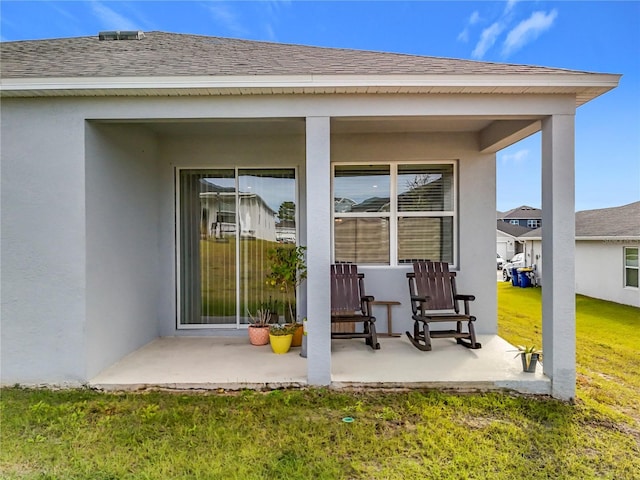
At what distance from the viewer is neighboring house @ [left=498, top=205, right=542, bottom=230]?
33.9m

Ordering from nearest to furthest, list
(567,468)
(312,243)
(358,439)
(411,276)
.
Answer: (567,468)
(358,439)
(312,243)
(411,276)

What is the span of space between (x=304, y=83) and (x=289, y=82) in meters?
0.14

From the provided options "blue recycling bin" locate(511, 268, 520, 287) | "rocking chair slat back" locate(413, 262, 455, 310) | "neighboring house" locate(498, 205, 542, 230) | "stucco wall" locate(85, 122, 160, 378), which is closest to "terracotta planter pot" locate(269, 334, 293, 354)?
"stucco wall" locate(85, 122, 160, 378)

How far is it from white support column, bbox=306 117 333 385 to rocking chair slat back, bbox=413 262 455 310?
186 cm

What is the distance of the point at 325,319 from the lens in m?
3.58

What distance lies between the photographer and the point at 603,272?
1180 centimetres

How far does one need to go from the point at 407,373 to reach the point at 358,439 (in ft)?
3.99

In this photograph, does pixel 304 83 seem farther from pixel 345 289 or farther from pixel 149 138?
pixel 149 138

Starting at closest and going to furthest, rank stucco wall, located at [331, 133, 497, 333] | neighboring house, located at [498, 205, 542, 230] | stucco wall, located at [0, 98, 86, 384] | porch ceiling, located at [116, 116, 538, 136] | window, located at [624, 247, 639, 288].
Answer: stucco wall, located at [0, 98, 86, 384] < porch ceiling, located at [116, 116, 538, 136] < stucco wall, located at [331, 133, 497, 333] < window, located at [624, 247, 639, 288] < neighboring house, located at [498, 205, 542, 230]

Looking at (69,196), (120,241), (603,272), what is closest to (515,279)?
(603,272)

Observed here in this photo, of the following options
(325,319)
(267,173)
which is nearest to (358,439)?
(325,319)

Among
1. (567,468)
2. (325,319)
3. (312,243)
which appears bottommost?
(567,468)

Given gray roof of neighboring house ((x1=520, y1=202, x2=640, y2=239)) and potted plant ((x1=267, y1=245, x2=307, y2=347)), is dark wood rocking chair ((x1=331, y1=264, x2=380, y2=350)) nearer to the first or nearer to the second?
potted plant ((x1=267, y1=245, x2=307, y2=347))

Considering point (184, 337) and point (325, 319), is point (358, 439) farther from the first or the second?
point (184, 337)
